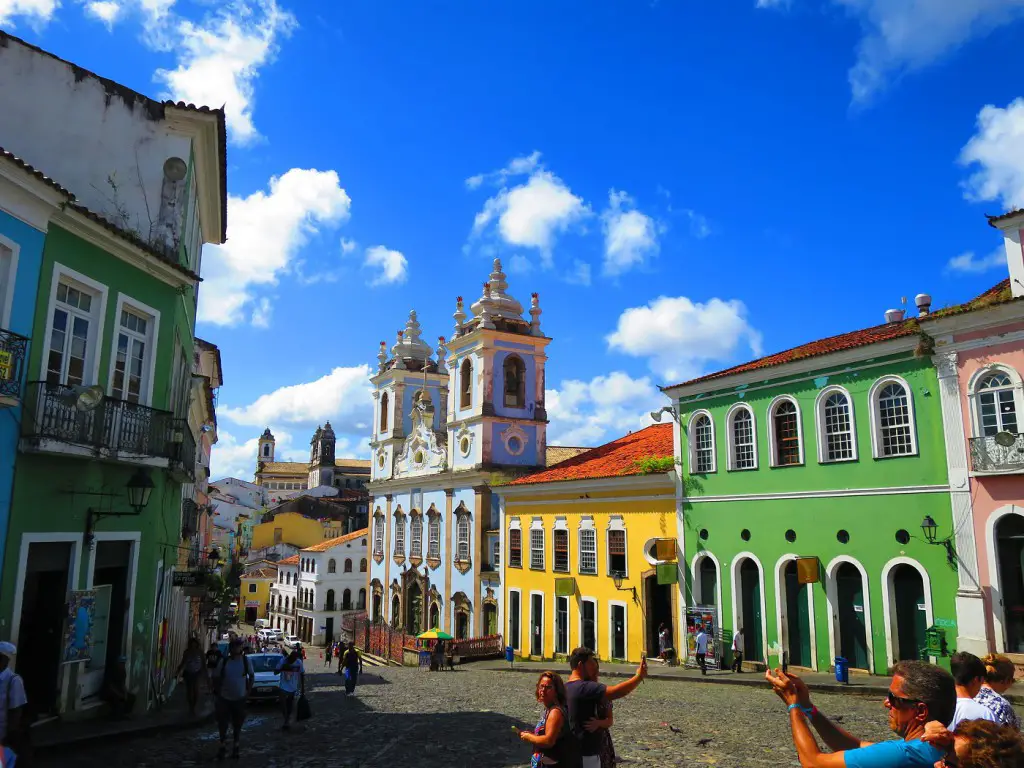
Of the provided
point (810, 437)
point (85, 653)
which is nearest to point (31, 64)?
point (85, 653)

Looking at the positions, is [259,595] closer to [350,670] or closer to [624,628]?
[624,628]

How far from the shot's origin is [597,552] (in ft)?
89.3

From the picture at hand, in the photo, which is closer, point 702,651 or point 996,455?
point 996,455

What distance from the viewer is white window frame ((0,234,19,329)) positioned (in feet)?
32.0

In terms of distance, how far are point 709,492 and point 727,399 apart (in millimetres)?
2816

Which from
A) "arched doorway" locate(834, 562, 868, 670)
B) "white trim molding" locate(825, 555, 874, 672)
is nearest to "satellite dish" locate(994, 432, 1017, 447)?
"white trim molding" locate(825, 555, 874, 672)

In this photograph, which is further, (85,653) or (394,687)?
(394,687)

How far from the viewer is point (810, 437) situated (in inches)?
804

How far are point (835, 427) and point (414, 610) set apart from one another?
90.4 feet

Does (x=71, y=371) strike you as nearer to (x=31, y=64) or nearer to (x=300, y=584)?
(x=31, y=64)

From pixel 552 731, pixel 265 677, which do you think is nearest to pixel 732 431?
pixel 265 677

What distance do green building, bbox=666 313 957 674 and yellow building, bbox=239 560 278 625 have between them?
6487 centimetres

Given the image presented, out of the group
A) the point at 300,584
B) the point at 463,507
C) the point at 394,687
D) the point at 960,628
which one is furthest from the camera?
the point at 300,584

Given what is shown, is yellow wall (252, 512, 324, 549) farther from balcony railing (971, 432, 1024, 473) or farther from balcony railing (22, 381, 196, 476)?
balcony railing (971, 432, 1024, 473)
